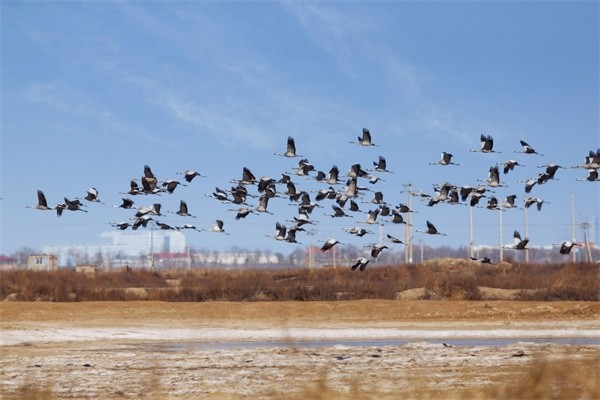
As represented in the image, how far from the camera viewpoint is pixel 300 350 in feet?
83.6

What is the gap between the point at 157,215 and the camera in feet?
116

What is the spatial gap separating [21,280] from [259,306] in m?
19.1

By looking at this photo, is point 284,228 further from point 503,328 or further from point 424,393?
point 424,393

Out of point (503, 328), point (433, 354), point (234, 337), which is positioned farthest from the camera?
point (503, 328)

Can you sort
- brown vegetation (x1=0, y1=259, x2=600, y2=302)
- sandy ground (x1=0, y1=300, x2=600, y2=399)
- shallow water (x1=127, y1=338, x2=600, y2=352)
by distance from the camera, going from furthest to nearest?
brown vegetation (x1=0, y1=259, x2=600, y2=302), shallow water (x1=127, y1=338, x2=600, y2=352), sandy ground (x1=0, y1=300, x2=600, y2=399)

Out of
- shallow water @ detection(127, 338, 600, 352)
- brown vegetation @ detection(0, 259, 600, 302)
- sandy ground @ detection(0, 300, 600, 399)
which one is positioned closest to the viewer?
sandy ground @ detection(0, 300, 600, 399)

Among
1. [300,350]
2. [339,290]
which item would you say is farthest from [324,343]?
[339,290]

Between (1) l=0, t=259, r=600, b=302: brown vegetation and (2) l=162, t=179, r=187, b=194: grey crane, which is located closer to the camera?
(2) l=162, t=179, r=187, b=194: grey crane

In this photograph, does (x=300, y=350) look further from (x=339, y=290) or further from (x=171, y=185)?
(x=339, y=290)

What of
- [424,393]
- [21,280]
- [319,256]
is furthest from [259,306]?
[319,256]

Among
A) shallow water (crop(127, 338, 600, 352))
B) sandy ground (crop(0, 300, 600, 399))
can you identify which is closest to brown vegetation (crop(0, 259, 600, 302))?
sandy ground (crop(0, 300, 600, 399))

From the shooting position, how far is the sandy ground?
17.8 m

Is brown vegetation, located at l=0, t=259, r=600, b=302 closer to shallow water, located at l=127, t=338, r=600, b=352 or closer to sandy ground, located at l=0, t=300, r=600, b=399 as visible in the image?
sandy ground, located at l=0, t=300, r=600, b=399

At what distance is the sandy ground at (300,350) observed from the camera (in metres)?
17.8
